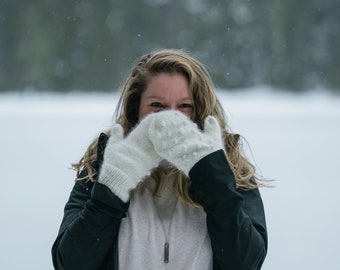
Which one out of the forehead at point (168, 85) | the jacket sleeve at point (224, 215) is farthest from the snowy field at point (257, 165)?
the jacket sleeve at point (224, 215)

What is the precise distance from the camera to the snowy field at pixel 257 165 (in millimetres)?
3293

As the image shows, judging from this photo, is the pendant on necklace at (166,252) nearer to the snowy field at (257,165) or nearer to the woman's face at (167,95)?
the woman's face at (167,95)

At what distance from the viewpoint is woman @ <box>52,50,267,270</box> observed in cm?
133

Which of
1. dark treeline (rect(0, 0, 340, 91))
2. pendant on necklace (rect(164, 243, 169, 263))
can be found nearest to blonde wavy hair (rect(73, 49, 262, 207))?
pendant on necklace (rect(164, 243, 169, 263))

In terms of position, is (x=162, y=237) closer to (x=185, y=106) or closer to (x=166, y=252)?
(x=166, y=252)

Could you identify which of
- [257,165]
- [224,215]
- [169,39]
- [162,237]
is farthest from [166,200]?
[169,39]

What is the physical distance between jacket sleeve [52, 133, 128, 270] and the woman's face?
0.26 meters

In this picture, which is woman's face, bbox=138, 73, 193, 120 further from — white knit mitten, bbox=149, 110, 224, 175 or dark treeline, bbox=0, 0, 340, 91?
dark treeline, bbox=0, 0, 340, 91

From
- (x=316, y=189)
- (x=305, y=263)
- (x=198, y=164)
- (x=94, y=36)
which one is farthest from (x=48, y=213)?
Answer: (x=94, y=36)

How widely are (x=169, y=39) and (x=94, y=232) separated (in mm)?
10429

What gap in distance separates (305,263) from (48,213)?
1537mm

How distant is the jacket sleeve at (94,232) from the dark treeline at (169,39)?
9.31 meters

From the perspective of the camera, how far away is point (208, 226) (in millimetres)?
1356

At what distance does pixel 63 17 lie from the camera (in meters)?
12.6
